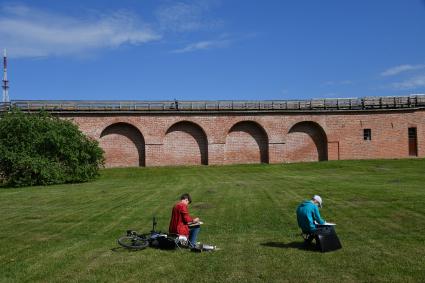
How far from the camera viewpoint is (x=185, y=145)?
38.9 m

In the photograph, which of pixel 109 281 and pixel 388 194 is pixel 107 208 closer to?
pixel 109 281

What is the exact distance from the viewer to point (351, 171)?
102ft

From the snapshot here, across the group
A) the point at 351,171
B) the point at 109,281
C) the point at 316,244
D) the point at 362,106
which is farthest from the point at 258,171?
the point at 109,281

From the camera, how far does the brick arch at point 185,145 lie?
38.6 m

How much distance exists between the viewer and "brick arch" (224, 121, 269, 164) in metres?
39.3

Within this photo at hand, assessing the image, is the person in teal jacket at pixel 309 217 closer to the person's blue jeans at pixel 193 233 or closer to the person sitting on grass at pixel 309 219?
the person sitting on grass at pixel 309 219

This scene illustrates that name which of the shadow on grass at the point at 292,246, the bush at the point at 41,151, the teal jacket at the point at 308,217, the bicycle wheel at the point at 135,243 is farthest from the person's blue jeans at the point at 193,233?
the bush at the point at 41,151

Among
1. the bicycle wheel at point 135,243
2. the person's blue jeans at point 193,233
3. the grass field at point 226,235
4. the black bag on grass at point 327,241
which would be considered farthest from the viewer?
the person's blue jeans at point 193,233

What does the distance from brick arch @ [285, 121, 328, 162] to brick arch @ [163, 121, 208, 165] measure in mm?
7324

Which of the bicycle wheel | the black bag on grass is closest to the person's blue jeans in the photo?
the bicycle wheel

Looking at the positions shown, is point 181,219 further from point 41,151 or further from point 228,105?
point 228,105

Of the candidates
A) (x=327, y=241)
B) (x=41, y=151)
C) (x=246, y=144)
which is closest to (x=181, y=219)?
(x=327, y=241)

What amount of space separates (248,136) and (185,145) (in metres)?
5.43

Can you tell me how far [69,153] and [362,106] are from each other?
2486 centimetres
